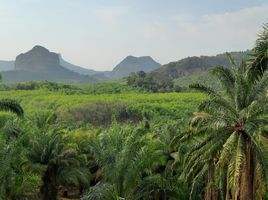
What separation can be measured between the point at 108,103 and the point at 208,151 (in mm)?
74886

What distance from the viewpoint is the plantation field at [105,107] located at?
86.4 m

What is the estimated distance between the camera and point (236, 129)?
19281 millimetres

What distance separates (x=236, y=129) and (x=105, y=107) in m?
72.5

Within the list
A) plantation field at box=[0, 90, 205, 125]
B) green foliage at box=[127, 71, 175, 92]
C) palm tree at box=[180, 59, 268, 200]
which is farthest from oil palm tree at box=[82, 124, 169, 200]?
green foliage at box=[127, 71, 175, 92]

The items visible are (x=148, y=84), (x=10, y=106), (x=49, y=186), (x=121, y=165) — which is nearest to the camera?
(x=10, y=106)

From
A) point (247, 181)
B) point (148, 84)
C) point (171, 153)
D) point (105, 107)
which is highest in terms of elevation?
point (148, 84)

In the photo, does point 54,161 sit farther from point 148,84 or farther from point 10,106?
point 148,84

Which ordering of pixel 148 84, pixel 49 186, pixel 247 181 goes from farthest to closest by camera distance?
pixel 148 84 < pixel 49 186 < pixel 247 181

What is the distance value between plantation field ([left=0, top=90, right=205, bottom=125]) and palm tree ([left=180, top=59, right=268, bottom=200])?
59788 millimetres

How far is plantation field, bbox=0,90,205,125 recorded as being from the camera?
284ft

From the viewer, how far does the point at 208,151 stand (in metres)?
20.1

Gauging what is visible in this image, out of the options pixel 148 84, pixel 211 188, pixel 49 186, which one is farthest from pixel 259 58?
pixel 148 84

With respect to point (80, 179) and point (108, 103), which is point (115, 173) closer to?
point (80, 179)

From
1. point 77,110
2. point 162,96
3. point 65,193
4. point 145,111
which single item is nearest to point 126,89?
point 162,96
